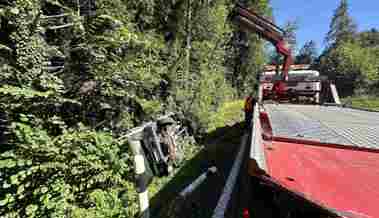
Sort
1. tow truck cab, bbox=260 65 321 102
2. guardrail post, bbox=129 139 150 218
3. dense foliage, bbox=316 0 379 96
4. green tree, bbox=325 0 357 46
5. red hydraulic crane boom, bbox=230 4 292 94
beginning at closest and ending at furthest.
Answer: guardrail post, bbox=129 139 150 218
tow truck cab, bbox=260 65 321 102
red hydraulic crane boom, bbox=230 4 292 94
dense foliage, bbox=316 0 379 96
green tree, bbox=325 0 357 46

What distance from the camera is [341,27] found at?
42906 millimetres

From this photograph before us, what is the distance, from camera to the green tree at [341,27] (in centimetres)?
4225

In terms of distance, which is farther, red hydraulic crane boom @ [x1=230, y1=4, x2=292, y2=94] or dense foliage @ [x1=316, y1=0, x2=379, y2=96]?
dense foliage @ [x1=316, y1=0, x2=379, y2=96]

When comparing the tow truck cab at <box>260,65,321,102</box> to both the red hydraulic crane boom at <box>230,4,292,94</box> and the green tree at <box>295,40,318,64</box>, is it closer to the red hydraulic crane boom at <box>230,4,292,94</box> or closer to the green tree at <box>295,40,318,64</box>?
the red hydraulic crane boom at <box>230,4,292,94</box>

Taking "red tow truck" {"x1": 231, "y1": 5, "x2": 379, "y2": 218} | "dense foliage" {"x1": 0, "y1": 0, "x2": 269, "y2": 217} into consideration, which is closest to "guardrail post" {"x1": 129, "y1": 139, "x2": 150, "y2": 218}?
"dense foliage" {"x1": 0, "y1": 0, "x2": 269, "y2": 217}

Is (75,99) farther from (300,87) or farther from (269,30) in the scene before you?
(269,30)

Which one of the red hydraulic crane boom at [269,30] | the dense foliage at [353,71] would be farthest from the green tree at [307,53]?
the red hydraulic crane boom at [269,30]

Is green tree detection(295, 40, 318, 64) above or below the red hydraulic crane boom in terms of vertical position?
above

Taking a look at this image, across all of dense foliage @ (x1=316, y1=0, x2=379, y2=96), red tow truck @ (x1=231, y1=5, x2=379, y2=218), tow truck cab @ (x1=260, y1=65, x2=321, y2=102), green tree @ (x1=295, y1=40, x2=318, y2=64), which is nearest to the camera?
red tow truck @ (x1=231, y1=5, x2=379, y2=218)

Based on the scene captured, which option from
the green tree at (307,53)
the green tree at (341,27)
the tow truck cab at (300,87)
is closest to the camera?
the tow truck cab at (300,87)

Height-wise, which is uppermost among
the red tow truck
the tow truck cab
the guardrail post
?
the tow truck cab

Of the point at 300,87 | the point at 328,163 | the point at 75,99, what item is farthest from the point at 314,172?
the point at 300,87

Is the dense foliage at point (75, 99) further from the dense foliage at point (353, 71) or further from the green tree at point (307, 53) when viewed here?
the green tree at point (307, 53)

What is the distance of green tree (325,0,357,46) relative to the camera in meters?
42.2
